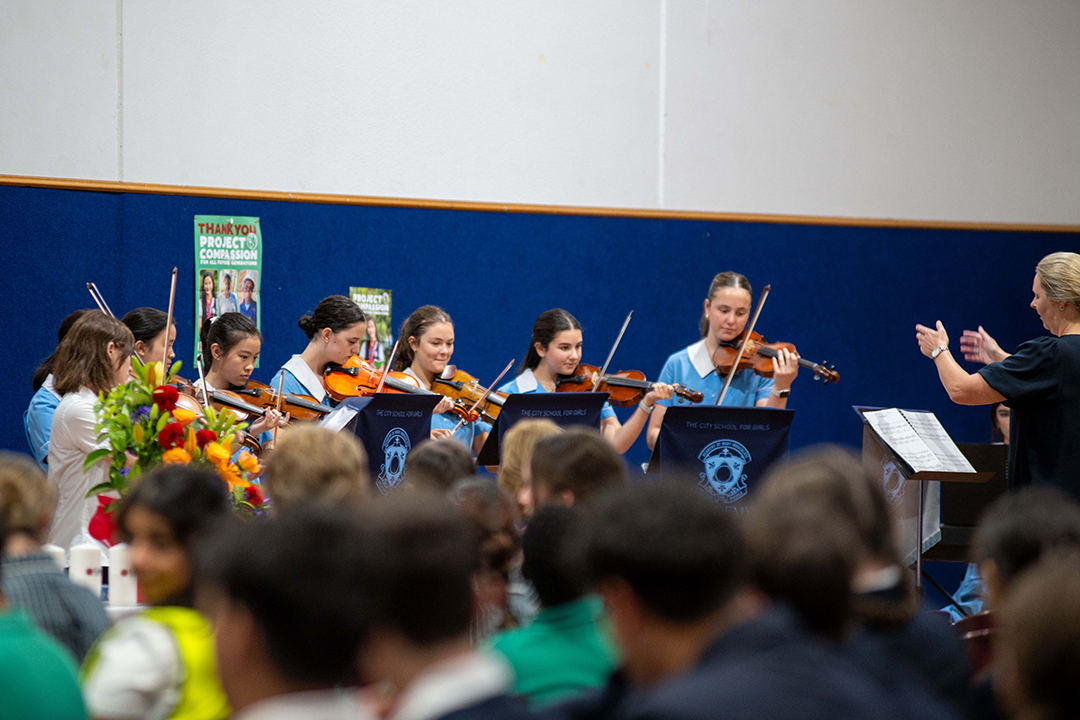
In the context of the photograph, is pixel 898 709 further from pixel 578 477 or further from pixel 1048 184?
pixel 1048 184

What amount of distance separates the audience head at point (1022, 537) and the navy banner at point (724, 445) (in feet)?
6.90

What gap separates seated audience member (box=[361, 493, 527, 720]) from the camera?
123 centimetres

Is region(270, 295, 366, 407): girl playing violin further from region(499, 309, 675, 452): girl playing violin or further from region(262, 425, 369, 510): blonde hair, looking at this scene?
region(262, 425, 369, 510): blonde hair

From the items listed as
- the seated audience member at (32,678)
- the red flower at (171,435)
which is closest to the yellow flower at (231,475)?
the red flower at (171,435)

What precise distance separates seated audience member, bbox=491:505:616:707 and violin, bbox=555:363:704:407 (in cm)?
300

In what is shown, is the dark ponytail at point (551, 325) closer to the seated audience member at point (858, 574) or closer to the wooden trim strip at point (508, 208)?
the wooden trim strip at point (508, 208)

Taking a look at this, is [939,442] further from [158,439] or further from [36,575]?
[36,575]

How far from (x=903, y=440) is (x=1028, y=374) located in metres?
0.57

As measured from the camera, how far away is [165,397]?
9.32ft

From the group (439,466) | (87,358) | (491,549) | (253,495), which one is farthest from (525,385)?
(491,549)

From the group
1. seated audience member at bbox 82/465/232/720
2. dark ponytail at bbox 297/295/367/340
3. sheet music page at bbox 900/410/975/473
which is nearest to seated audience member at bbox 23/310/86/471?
dark ponytail at bbox 297/295/367/340

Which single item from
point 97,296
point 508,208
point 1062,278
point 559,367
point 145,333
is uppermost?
point 508,208

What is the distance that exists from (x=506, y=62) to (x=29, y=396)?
2996 mm

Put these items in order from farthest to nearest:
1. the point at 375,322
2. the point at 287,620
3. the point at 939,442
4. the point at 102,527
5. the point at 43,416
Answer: the point at 375,322 → the point at 939,442 → the point at 43,416 → the point at 102,527 → the point at 287,620
